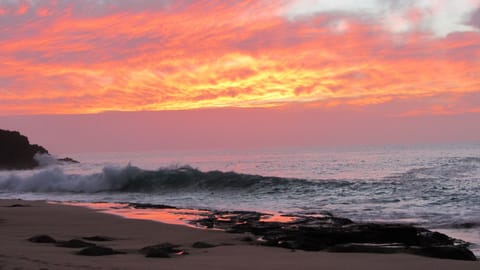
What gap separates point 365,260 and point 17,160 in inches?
3523

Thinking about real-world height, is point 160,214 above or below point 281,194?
below

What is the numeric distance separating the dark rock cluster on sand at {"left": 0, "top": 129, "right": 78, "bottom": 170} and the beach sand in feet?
263

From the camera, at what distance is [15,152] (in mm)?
88625

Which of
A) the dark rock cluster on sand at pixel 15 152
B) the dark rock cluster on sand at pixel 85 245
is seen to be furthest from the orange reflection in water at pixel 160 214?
the dark rock cluster on sand at pixel 15 152

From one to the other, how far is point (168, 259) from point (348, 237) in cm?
416

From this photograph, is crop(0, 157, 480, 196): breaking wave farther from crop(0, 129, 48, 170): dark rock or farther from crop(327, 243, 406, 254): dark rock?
crop(0, 129, 48, 170): dark rock

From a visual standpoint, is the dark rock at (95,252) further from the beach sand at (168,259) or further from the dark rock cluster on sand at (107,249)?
the beach sand at (168,259)

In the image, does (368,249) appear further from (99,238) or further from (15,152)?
(15,152)

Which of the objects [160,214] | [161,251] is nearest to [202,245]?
[161,251]

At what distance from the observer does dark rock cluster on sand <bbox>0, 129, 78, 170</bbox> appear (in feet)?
284

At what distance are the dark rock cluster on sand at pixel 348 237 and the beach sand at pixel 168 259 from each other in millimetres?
492

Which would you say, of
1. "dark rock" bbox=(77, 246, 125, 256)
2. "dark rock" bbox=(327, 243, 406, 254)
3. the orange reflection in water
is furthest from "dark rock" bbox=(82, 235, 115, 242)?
"dark rock" bbox=(327, 243, 406, 254)

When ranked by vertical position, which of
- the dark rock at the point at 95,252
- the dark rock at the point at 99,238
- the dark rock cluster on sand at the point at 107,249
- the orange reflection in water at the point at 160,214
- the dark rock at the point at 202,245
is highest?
the dark rock at the point at 95,252

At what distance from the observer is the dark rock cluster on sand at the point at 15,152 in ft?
284
